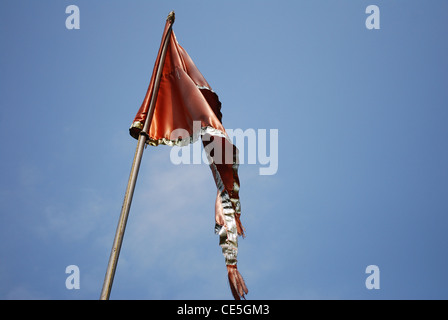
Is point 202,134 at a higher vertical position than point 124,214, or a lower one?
higher

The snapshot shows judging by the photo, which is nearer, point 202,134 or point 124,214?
point 124,214

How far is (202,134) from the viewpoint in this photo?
296 inches

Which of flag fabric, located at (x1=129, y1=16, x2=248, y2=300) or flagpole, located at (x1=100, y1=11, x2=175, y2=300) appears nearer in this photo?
flagpole, located at (x1=100, y1=11, x2=175, y2=300)

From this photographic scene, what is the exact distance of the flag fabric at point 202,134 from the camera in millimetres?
7371

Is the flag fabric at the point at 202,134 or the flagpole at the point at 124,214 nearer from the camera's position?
the flagpole at the point at 124,214

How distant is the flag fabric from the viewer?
7.37m
